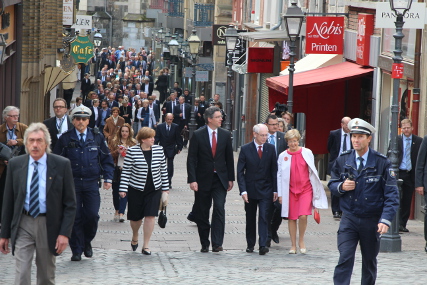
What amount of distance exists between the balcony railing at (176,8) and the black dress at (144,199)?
4804 cm

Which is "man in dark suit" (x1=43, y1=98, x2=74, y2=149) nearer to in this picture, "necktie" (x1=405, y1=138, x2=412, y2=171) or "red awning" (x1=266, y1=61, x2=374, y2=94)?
"necktie" (x1=405, y1=138, x2=412, y2=171)

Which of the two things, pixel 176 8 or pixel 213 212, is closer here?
pixel 213 212

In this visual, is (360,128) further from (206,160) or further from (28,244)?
(206,160)

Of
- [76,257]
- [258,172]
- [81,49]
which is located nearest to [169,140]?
[258,172]

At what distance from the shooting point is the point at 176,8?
61.5 m

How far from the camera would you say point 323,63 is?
22.7 metres

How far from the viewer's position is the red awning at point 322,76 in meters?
20.0

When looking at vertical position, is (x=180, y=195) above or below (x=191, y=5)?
below

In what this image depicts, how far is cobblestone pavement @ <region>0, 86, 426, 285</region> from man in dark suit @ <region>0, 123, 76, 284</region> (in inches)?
87.9

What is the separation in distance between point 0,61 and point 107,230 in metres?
3.72

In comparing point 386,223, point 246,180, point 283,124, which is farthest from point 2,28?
point 386,223

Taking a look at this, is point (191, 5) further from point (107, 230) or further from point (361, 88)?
point (107, 230)

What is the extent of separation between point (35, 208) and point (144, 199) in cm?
430

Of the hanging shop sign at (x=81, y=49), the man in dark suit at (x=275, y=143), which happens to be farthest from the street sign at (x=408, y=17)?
the hanging shop sign at (x=81, y=49)
